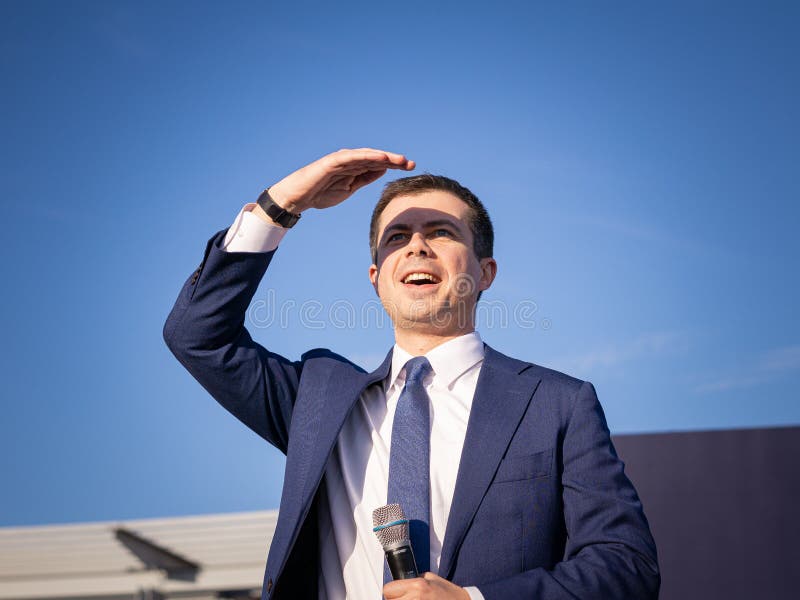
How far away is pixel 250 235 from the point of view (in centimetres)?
253

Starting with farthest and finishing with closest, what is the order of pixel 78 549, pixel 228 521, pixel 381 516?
pixel 78 549
pixel 228 521
pixel 381 516

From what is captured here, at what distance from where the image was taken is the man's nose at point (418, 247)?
8.88 ft

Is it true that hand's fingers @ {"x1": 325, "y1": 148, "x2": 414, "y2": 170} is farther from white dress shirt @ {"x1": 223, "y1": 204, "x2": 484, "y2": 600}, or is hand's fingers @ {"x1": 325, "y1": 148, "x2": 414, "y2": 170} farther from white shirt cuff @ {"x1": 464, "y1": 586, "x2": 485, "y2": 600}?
white shirt cuff @ {"x1": 464, "y1": 586, "x2": 485, "y2": 600}

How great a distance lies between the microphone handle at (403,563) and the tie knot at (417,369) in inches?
28.8

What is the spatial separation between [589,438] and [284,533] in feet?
2.99

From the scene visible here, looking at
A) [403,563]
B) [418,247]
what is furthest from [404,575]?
[418,247]

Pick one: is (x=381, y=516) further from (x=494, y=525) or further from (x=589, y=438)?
(x=589, y=438)

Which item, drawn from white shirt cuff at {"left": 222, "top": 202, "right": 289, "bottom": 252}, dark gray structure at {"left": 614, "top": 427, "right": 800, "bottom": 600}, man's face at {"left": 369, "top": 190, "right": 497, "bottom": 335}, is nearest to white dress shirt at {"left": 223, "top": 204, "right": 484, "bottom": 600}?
white shirt cuff at {"left": 222, "top": 202, "right": 289, "bottom": 252}

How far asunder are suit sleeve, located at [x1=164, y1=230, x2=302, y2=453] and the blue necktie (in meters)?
0.44

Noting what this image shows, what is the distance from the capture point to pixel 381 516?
6.40 ft

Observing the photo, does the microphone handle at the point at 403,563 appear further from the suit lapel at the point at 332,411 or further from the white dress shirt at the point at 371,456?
the suit lapel at the point at 332,411

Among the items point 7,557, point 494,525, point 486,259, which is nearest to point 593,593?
point 494,525

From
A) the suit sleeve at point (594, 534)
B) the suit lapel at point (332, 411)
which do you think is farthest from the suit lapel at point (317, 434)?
the suit sleeve at point (594, 534)

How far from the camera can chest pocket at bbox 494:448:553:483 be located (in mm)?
2236
